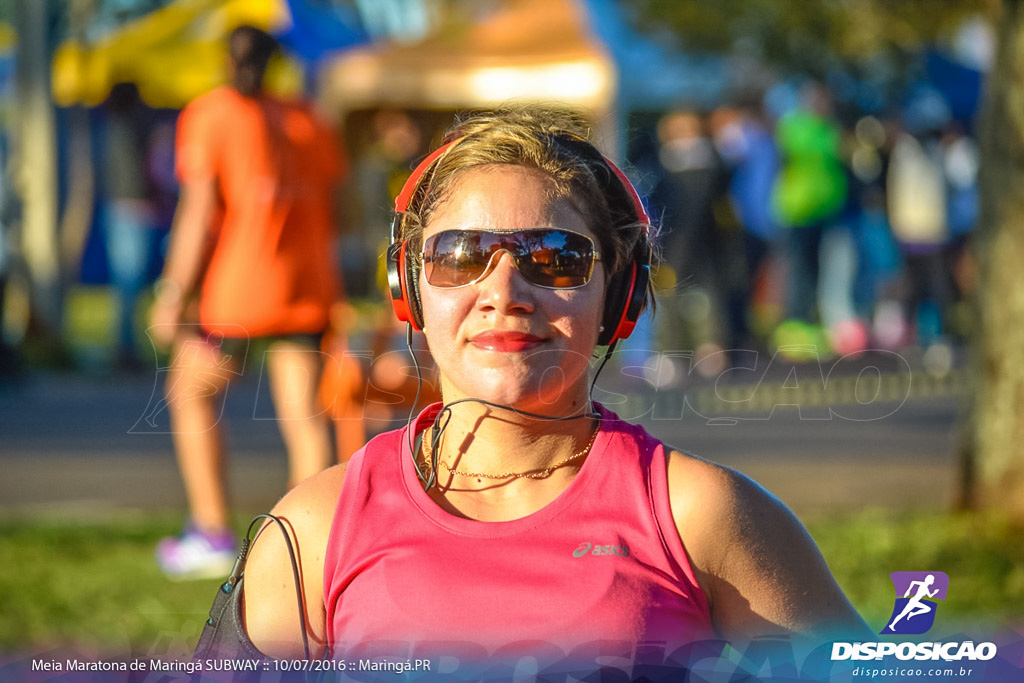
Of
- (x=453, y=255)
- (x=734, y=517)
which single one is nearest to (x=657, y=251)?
(x=453, y=255)

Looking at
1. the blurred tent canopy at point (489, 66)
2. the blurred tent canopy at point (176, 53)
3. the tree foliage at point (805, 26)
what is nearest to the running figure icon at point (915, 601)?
the blurred tent canopy at point (489, 66)

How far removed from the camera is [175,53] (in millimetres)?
14070

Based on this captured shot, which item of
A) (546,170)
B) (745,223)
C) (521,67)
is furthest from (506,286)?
(521,67)

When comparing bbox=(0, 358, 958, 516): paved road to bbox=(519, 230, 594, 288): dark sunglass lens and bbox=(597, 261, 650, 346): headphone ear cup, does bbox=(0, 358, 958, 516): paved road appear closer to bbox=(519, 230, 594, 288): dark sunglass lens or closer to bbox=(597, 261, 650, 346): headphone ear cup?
bbox=(597, 261, 650, 346): headphone ear cup

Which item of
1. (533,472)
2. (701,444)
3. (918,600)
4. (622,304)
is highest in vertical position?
(622,304)

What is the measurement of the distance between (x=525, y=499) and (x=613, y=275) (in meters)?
0.38

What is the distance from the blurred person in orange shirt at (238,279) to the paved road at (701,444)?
46 centimetres

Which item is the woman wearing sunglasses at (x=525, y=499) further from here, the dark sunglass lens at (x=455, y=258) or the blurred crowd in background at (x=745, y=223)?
the blurred crowd in background at (x=745, y=223)

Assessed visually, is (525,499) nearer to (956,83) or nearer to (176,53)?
(176,53)

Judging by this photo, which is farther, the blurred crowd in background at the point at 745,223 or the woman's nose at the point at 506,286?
the blurred crowd in background at the point at 745,223

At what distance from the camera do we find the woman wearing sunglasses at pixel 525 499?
1.87m

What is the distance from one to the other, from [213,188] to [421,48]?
862cm

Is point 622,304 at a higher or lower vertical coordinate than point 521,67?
lower

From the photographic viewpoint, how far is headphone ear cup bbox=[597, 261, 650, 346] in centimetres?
215
